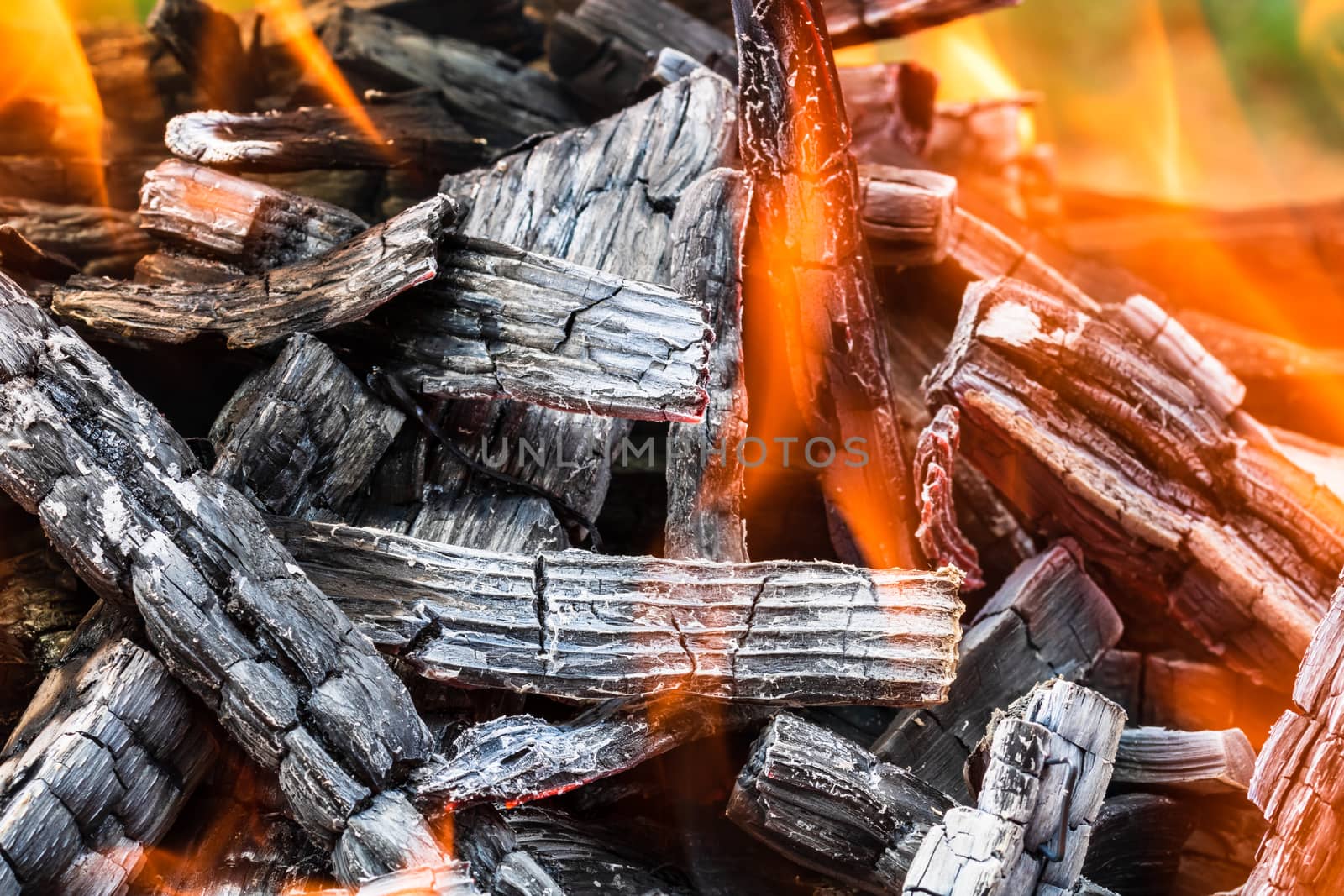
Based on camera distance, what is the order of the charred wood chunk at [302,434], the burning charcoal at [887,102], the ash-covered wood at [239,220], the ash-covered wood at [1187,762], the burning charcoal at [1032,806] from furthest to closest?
the burning charcoal at [887,102] → the ash-covered wood at [239,220] → the ash-covered wood at [1187,762] → the charred wood chunk at [302,434] → the burning charcoal at [1032,806]

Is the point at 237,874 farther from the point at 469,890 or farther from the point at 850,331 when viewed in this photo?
the point at 850,331

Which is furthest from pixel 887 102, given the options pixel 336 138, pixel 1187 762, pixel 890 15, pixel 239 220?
pixel 1187 762

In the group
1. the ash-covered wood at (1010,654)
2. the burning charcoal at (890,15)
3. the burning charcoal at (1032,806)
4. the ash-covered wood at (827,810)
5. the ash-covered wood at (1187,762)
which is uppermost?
the burning charcoal at (890,15)

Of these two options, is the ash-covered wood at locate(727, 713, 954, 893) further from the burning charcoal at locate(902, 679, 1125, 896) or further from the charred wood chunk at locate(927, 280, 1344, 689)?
the charred wood chunk at locate(927, 280, 1344, 689)

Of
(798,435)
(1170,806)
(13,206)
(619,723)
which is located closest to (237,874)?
(619,723)

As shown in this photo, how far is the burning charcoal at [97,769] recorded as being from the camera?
2.01 m

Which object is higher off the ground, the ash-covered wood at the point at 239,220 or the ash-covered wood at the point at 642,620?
the ash-covered wood at the point at 239,220

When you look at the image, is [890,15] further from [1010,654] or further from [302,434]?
[302,434]

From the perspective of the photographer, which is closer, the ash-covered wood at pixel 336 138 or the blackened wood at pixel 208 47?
the ash-covered wood at pixel 336 138

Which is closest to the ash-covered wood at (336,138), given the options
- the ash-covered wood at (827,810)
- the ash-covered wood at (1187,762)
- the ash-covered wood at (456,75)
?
the ash-covered wood at (456,75)

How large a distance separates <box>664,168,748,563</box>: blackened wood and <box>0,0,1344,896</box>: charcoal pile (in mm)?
12

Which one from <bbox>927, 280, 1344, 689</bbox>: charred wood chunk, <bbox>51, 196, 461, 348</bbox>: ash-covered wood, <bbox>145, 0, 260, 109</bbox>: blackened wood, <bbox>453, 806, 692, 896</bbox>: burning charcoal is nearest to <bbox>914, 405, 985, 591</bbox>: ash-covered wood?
<bbox>927, 280, 1344, 689</bbox>: charred wood chunk

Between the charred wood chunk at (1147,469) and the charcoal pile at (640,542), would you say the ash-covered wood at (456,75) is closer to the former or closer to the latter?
the charcoal pile at (640,542)

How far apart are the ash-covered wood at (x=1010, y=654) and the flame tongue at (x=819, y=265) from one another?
34cm
